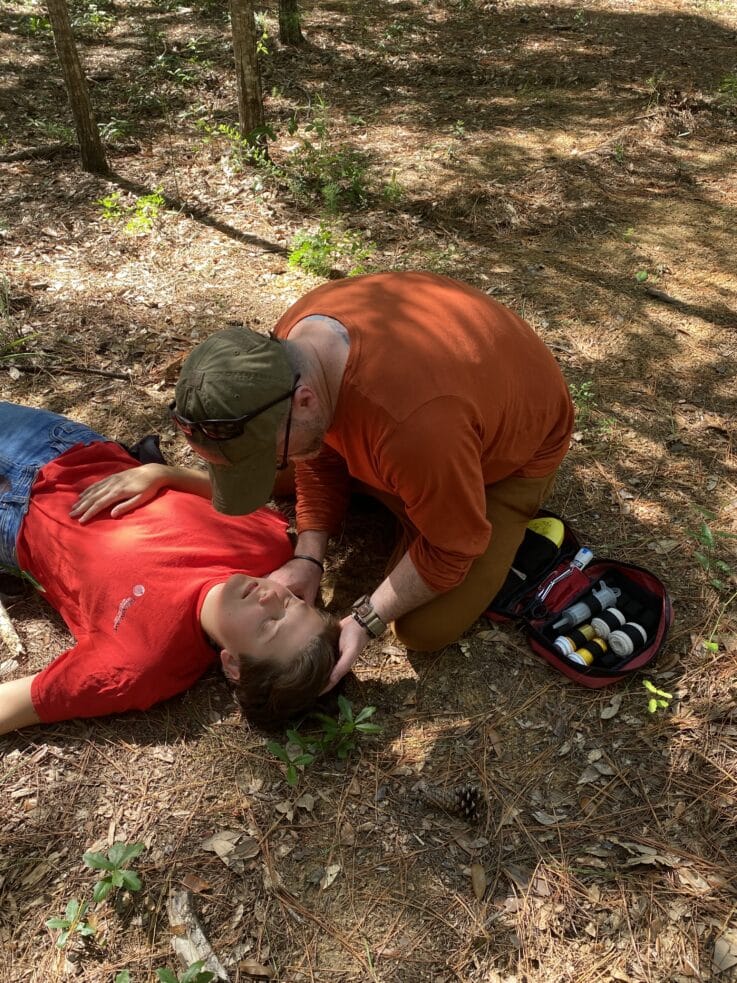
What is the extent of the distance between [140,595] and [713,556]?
2.92 meters

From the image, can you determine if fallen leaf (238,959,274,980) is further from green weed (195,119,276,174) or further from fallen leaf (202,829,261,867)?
green weed (195,119,276,174)

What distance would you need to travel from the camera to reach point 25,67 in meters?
8.28

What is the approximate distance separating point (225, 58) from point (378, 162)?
3.19 meters

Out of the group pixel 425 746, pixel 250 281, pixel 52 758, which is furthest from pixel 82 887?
pixel 250 281

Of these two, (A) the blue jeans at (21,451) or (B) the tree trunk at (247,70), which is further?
(B) the tree trunk at (247,70)

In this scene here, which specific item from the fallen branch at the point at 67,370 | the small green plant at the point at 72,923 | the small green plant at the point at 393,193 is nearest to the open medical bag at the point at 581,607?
the small green plant at the point at 72,923

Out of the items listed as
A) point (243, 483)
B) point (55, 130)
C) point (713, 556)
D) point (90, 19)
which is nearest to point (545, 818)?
point (713, 556)

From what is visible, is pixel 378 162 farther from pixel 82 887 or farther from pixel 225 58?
pixel 82 887

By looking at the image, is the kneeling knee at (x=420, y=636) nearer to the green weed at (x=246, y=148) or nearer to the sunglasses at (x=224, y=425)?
the sunglasses at (x=224, y=425)

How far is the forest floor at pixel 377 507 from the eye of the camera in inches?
95.8

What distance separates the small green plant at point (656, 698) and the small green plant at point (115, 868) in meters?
2.16

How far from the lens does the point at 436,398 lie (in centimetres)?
249

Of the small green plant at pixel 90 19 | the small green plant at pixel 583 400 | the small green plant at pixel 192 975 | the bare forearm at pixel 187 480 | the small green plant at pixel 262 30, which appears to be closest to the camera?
the small green plant at pixel 192 975

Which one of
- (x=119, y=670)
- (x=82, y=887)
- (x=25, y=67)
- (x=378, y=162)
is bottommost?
(x=82, y=887)
